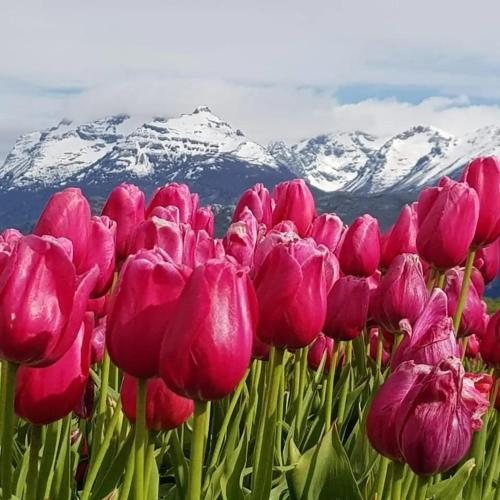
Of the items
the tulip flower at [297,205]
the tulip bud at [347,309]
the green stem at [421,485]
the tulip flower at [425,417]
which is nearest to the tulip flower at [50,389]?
the tulip flower at [425,417]

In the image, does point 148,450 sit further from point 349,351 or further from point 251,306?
point 349,351

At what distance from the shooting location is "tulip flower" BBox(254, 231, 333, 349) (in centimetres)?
226

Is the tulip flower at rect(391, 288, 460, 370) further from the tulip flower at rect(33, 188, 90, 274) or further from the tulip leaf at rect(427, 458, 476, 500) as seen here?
the tulip flower at rect(33, 188, 90, 274)

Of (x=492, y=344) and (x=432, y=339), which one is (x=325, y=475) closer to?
(x=432, y=339)

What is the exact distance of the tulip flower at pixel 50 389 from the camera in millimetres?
2078

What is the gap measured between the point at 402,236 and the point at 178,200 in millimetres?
1178

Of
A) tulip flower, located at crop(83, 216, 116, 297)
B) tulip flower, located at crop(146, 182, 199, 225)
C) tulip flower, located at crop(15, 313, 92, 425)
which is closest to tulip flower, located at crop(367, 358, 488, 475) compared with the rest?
tulip flower, located at crop(15, 313, 92, 425)

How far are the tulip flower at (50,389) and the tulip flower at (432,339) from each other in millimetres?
859

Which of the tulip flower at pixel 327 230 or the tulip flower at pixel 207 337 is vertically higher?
the tulip flower at pixel 207 337

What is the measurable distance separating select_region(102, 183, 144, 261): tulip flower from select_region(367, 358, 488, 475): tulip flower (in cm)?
155

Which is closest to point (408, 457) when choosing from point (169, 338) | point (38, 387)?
point (169, 338)

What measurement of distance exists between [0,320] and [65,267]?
177mm

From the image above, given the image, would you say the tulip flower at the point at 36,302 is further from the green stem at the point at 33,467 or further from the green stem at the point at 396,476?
the green stem at the point at 396,476

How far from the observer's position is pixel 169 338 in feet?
5.87
